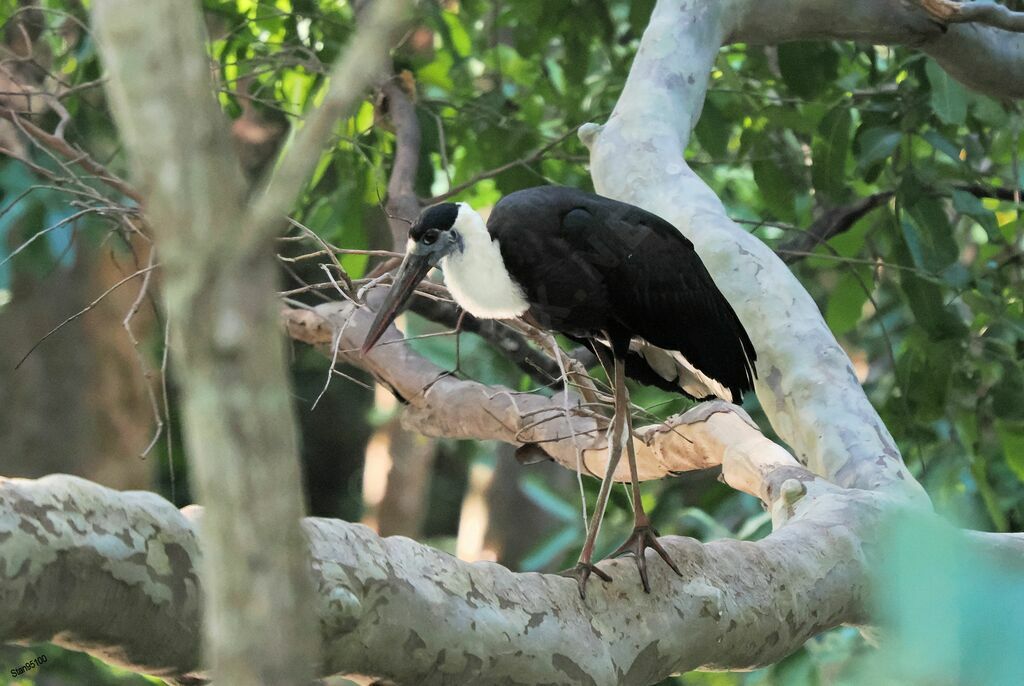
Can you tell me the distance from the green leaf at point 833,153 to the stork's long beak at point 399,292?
54.8 inches

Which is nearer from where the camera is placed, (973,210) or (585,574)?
(585,574)

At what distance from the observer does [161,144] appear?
583 mm

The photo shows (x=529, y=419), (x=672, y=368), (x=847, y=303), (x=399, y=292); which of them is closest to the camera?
(x=399, y=292)

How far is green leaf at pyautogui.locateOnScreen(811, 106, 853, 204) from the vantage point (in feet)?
11.0

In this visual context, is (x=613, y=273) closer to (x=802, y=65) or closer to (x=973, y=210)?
(x=973, y=210)

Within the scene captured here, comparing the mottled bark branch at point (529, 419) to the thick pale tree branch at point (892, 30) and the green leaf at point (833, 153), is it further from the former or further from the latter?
the thick pale tree branch at point (892, 30)

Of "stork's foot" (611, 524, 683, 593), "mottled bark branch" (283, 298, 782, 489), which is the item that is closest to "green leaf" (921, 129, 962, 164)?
"mottled bark branch" (283, 298, 782, 489)

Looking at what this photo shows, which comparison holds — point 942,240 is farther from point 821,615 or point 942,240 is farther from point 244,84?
point 244,84

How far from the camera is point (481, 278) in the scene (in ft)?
8.31

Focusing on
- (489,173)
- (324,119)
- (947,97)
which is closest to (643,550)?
(324,119)

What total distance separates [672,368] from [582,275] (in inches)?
21.7

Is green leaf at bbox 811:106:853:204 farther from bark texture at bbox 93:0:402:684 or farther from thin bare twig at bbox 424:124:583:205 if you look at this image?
bark texture at bbox 93:0:402:684

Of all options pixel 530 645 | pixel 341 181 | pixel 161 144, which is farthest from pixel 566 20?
pixel 161 144

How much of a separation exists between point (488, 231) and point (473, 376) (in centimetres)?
99
